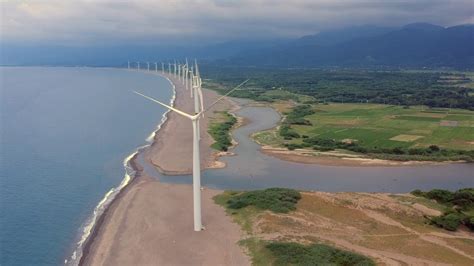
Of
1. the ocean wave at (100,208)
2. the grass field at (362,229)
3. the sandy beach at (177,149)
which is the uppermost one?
the grass field at (362,229)

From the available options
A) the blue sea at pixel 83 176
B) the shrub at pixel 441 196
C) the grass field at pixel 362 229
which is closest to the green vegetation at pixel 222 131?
the blue sea at pixel 83 176

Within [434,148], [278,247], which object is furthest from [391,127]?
[278,247]

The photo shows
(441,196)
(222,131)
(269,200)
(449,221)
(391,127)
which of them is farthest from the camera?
(391,127)

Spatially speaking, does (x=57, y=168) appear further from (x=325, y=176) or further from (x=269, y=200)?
(x=325, y=176)

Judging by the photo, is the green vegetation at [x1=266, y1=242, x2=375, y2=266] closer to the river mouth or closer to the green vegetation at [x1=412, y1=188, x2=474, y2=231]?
→ the green vegetation at [x1=412, y1=188, x2=474, y2=231]

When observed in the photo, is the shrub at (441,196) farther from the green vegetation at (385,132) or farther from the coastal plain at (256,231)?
the green vegetation at (385,132)

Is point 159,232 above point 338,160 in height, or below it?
below

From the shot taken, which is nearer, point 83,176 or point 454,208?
point 454,208
